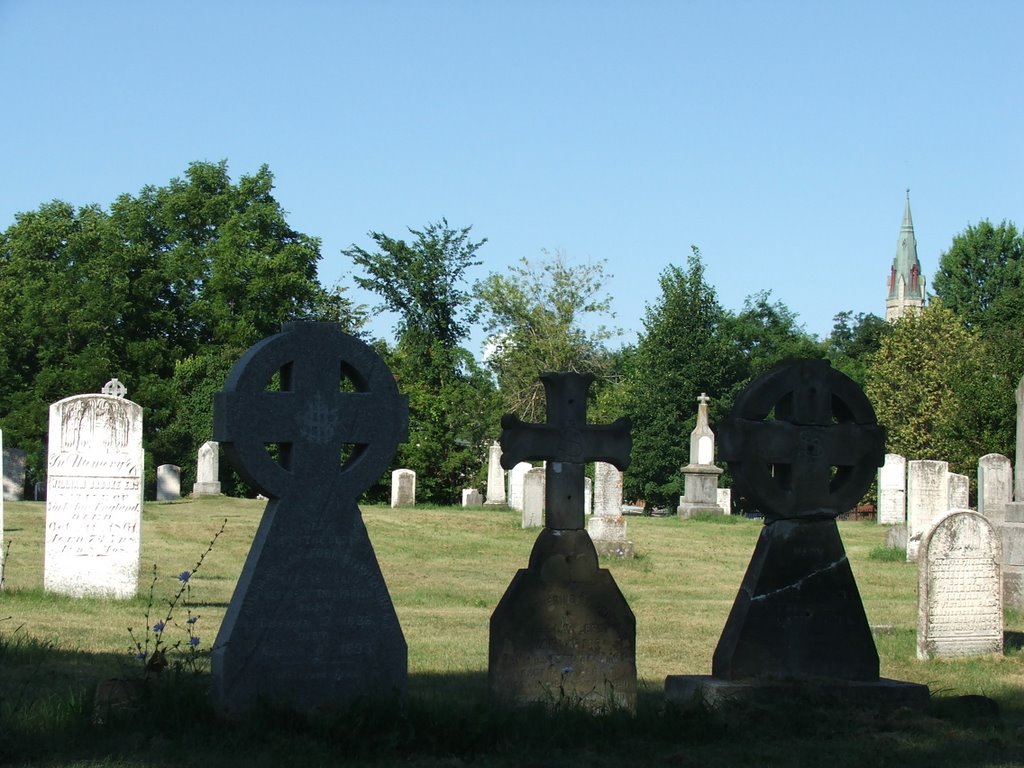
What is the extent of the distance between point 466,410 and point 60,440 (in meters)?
36.1

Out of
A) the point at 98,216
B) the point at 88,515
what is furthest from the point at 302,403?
the point at 98,216

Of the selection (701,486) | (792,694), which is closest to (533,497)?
(701,486)

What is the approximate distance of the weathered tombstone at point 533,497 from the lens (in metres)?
28.2

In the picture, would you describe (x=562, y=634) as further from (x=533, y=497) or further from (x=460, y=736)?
(x=533, y=497)

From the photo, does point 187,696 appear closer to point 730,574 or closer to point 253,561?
point 253,561

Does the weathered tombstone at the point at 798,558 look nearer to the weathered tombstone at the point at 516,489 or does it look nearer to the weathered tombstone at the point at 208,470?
the weathered tombstone at the point at 516,489

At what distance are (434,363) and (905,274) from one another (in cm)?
9353

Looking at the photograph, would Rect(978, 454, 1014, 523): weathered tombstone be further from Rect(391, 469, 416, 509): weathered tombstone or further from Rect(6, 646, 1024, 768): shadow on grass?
Rect(391, 469, 416, 509): weathered tombstone

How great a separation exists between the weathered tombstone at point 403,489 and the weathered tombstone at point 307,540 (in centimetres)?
2944

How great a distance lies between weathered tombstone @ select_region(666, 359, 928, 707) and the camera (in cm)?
845

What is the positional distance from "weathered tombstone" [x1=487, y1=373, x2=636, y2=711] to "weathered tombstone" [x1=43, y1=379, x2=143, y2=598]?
6.75m

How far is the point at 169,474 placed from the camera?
125 feet

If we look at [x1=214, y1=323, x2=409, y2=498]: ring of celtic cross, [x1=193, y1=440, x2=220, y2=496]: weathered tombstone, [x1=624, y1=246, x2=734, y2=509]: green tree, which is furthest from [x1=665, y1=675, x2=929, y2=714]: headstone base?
[x1=624, y1=246, x2=734, y2=509]: green tree

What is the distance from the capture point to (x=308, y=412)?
25.6 feet
